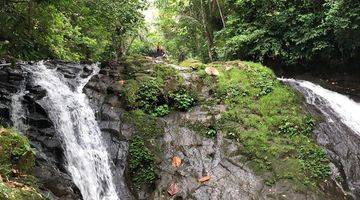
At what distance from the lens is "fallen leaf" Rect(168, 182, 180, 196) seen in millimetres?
8509

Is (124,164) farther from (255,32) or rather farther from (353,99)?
(255,32)

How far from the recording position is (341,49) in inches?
564

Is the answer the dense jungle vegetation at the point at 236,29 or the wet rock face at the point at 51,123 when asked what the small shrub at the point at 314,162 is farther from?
the dense jungle vegetation at the point at 236,29

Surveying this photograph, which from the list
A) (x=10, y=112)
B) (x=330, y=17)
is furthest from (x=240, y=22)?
(x=10, y=112)

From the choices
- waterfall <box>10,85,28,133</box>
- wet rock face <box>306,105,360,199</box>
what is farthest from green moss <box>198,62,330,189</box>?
waterfall <box>10,85,28,133</box>

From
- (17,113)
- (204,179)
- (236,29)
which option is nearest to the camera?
(17,113)

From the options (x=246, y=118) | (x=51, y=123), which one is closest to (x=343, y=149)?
(x=246, y=118)

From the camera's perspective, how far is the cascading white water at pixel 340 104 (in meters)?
10.7

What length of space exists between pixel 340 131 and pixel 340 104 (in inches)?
72.5

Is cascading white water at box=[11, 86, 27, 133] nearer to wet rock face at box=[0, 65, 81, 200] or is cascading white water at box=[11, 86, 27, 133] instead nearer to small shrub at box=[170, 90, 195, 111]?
wet rock face at box=[0, 65, 81, 200]

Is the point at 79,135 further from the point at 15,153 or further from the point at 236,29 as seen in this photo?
the point at 236,29

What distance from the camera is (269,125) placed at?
10.2 metres

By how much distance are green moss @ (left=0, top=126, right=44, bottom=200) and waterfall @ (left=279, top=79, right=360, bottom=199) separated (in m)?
6.41

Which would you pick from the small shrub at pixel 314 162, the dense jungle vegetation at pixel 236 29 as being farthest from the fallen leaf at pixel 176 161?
the dense jungle vegetation at pixel 236 29
